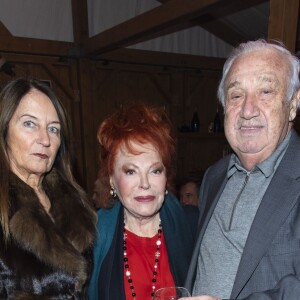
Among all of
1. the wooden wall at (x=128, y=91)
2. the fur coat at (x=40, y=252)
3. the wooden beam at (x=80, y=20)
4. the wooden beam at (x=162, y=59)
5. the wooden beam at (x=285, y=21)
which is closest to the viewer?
the fur coat at (x=40, y=252)

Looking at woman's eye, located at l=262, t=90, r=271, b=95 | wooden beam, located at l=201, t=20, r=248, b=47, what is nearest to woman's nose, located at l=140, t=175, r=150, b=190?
woman's eye, located at l=262, t=90, r=271, b=95

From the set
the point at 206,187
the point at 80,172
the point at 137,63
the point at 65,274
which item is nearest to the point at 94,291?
the point at 65,274

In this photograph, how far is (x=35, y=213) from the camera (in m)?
1.59

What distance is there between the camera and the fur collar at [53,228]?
1527 millimetres

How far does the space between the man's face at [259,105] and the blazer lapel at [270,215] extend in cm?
14

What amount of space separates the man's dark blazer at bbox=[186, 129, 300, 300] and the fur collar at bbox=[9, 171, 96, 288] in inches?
29.3

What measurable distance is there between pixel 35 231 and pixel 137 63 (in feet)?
16.7

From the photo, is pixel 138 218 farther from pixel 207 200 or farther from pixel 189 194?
pixel 189 194

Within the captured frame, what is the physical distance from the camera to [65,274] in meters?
1.56

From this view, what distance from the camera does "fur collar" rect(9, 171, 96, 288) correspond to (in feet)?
5.01

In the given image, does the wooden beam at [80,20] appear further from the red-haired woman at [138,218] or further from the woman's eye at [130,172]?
the woman's eye at [130,172]

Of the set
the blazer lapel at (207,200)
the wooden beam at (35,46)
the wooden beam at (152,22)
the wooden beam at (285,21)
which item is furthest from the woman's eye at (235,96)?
the wooden beam at (35,46)

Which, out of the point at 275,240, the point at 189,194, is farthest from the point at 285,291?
the point at 189,194

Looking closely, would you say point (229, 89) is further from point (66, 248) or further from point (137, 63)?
point (137, 63)
